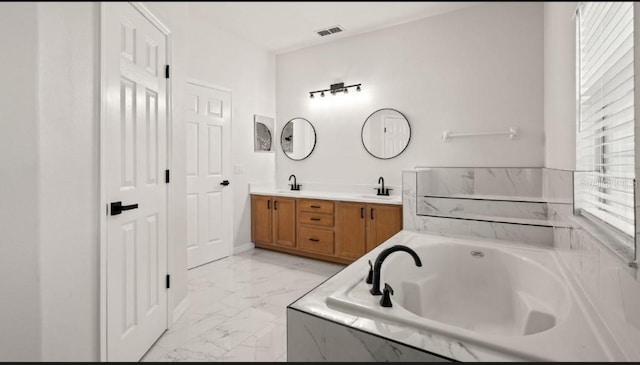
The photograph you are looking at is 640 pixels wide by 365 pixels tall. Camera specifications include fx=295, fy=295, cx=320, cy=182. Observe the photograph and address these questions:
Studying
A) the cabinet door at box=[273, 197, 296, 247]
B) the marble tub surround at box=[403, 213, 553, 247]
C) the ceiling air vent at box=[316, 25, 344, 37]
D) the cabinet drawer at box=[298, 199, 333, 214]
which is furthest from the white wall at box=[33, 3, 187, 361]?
the cabinet door at box=[273, 197, 296, 247]

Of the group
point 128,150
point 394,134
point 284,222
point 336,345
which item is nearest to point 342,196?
point 284,222

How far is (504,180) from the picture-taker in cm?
205

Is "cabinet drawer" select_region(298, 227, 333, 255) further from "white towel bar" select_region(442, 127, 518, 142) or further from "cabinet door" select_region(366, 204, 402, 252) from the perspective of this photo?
"white towel bar" select_region(442, 127, 518, 142)

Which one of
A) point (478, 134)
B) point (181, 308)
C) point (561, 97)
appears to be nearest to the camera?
point (561, 97)

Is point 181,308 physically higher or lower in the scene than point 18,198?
lower

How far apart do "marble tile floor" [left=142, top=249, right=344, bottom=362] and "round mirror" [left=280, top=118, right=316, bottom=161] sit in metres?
1.08

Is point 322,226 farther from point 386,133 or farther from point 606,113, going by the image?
point 606,113

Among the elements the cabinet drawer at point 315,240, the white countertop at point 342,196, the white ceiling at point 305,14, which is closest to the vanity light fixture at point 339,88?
the white countertop at point 342,196

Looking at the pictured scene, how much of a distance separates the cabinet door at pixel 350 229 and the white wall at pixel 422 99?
480mm

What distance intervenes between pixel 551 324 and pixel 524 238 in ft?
2.23

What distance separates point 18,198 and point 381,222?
6.71ft

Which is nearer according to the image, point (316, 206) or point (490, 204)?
point (490, 204)

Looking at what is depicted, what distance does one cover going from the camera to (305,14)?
0.48 metres

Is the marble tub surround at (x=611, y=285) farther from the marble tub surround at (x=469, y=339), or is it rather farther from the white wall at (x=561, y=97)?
the white wall at (x=561, y=97)
